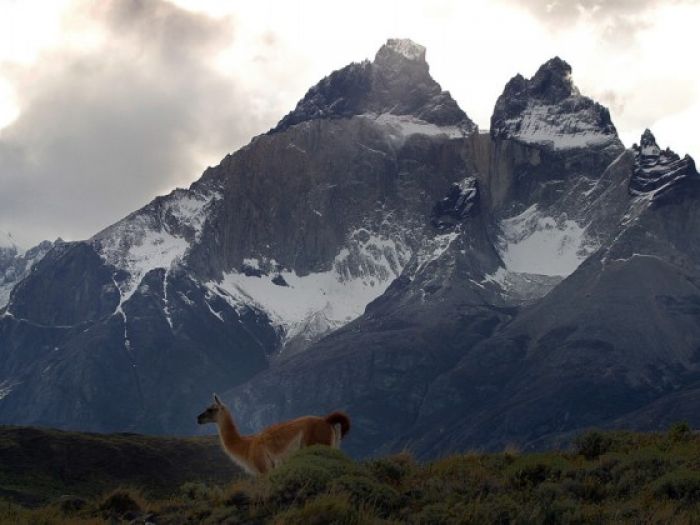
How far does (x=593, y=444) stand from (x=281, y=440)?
31.0 feet

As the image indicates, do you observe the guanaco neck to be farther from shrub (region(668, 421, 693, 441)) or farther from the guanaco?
Result: shrub (region(668, 421, 693, 441))

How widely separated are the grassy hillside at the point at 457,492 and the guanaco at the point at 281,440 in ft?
4.27

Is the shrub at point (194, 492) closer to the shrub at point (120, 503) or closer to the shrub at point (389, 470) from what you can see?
the shrub at point (120, 503)

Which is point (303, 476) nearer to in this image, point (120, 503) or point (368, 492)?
point (368, 492)

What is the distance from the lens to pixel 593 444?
107 feet

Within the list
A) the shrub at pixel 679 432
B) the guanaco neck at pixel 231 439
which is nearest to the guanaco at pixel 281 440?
the guanaco neck at pixel 231 439

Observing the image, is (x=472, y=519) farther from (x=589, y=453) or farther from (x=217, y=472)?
(x=217, y=472)

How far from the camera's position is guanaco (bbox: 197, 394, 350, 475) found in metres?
30.4

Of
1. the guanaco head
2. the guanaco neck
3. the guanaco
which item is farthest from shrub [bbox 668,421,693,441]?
the guanaco head

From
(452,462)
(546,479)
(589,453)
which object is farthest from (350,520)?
(589,453)

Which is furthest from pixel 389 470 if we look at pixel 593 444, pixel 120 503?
pixel 120 503

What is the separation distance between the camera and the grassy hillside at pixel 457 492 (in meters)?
23.4

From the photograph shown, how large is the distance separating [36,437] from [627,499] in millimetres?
82905

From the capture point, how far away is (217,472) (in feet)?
290
